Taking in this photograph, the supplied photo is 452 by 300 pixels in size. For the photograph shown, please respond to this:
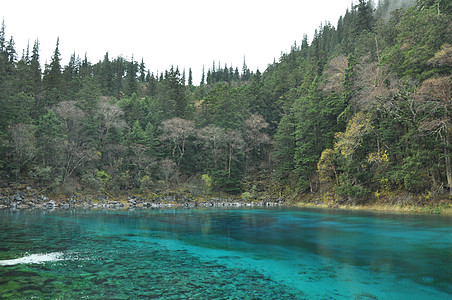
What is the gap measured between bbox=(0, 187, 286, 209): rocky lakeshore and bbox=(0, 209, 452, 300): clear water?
60.7ft

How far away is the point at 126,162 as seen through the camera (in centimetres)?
3834

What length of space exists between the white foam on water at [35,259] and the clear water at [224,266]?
21 millimetres

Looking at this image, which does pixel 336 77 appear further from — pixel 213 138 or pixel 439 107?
pixel 213 138

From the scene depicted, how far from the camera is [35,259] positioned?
22.9 ft

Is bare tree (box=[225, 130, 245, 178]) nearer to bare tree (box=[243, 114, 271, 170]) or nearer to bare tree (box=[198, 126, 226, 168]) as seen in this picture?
bare tree (box=[198, 126, 226, 168])

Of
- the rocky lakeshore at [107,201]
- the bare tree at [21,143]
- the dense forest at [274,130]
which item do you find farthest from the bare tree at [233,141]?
the bare tree at [21,143]

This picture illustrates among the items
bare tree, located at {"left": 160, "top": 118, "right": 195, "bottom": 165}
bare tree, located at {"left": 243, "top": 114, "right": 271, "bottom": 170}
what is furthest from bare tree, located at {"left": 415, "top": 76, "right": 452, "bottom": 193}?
bare tree, located at {"left": 160, "top": 118, "right": 195, "bottom": 165}

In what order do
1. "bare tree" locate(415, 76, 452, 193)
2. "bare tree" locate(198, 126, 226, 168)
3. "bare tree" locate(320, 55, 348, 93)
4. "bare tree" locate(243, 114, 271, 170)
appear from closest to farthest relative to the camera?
"bare tree" locate(415, 76, 452, 193), "bare tree" locate(320, 55, 348, 93), "bare tree" locate(198, 126, 226, 168), "bare tree" locate(243, 114, 271, 170)

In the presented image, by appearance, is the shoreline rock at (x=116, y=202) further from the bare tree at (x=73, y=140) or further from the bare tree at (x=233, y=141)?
the bare tree at (x=233, y=141)

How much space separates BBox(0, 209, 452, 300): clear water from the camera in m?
4.96

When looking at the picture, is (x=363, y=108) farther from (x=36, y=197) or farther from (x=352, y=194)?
(x=36, y=197)

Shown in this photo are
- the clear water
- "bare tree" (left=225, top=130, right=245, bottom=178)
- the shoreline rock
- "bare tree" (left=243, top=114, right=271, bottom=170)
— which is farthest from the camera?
"bare tree" (left=243, top=114, right=271, bottom=170)

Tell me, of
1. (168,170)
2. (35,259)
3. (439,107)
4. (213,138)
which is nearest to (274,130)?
(213,138)

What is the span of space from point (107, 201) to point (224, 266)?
28675 mm
